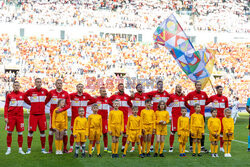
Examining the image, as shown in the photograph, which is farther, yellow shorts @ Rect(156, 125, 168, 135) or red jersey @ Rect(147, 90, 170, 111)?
red jersey @ Rect(147, 90, 170, 111)

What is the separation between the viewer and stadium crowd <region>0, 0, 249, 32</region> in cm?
3512

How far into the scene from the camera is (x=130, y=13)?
1495 inches

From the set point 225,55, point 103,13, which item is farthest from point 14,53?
point 225,55

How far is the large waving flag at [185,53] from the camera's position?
14469 mm

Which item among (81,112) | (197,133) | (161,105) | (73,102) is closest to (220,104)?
(197,133)

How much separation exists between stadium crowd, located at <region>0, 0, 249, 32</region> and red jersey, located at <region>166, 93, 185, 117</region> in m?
26.8

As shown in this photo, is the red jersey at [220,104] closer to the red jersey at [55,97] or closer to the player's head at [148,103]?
the player's head at [148,103]

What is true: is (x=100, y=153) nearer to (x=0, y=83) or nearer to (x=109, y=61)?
(x=0, y=83)

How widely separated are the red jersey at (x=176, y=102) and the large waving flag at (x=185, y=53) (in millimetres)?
4776

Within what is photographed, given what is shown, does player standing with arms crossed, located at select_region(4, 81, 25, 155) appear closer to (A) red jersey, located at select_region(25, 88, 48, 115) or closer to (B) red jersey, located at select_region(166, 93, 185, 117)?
(A) red jersey, located at select_region(25, 88, 48, 115)

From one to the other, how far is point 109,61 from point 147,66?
3.12 meters

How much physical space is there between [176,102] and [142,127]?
1.29 metres

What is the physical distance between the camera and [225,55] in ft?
119

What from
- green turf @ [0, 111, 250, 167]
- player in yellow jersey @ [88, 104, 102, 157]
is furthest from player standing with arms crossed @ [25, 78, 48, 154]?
player in yellow jersey @ [88, 104, 102, 157]
